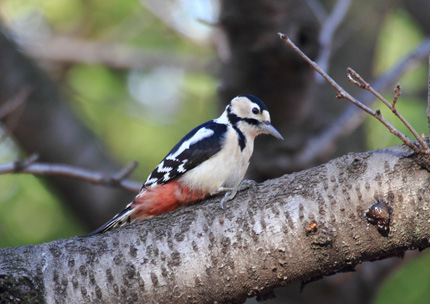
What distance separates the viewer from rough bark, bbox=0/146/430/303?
7.57 ft

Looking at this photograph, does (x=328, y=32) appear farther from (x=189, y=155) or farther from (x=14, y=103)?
(x=14, y=103)

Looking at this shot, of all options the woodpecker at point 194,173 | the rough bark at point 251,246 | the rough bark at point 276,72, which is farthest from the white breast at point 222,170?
the rough bark at point 276,72

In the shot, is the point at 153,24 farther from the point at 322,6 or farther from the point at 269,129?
the point at 269,129

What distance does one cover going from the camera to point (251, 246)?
242 cm

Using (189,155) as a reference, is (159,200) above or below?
below

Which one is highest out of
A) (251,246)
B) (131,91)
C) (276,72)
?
(131,91)

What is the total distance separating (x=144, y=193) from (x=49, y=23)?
550 centimetres

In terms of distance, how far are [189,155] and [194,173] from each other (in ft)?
0.55

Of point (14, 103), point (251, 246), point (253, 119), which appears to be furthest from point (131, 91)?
point (251, 246)

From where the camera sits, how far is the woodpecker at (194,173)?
3.36m

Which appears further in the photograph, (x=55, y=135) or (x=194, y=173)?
(x=55, y=135)

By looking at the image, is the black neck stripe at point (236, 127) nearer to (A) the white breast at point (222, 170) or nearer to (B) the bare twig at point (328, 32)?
(A) the white breast at point (222, 170)

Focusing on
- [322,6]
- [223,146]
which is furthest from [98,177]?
[322,6]

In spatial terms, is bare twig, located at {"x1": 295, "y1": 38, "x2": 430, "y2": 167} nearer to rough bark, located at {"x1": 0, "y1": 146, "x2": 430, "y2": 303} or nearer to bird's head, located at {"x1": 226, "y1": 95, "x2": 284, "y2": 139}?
bird's head, located at {"x1": 226, "y1": 95, "x2": 284, "y2": 139}
